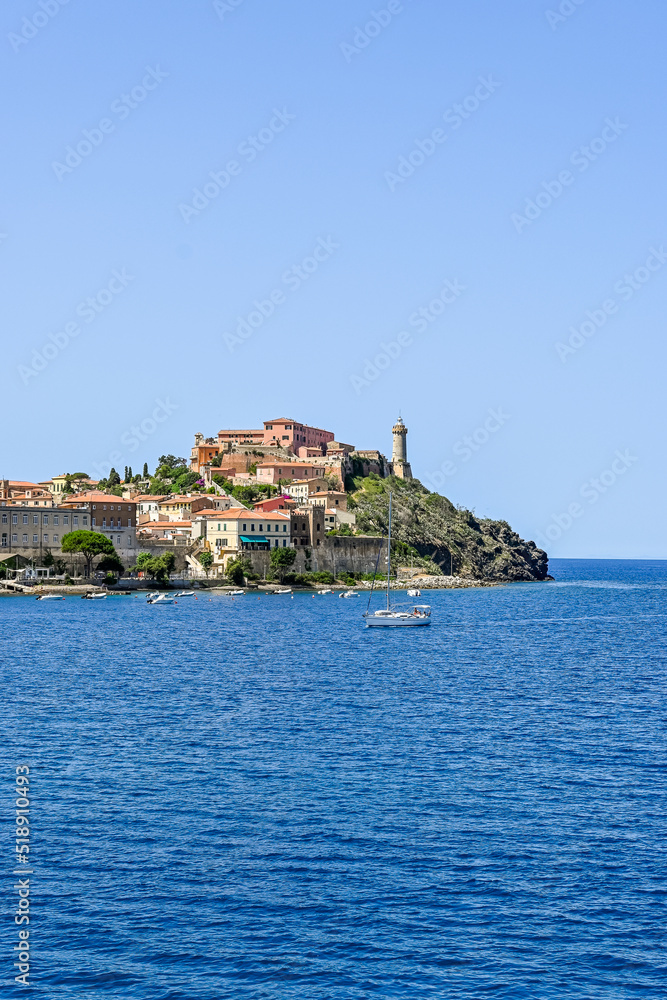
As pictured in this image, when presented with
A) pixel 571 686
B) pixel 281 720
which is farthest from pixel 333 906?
pixel 571 686

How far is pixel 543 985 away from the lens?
14.1 meters

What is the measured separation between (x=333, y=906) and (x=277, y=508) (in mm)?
116572

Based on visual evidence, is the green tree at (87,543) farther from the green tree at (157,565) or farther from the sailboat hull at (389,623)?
the sailboat hull at (389,623)

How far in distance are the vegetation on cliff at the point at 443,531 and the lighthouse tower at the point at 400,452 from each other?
13.2 ft

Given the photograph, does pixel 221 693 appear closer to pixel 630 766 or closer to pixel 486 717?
pixel 486 717

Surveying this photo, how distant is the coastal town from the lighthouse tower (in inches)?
28.0

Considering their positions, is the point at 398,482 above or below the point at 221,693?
above

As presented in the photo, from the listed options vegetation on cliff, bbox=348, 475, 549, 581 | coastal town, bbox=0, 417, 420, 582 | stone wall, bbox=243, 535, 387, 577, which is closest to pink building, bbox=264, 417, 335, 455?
coastal town, bbox=0, 417, 420, 582

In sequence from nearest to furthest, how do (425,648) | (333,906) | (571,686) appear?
(333,906) < (571,686) < (425,648)

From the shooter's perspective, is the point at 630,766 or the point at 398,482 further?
the point at 398,482

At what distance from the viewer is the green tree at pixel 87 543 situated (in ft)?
357
